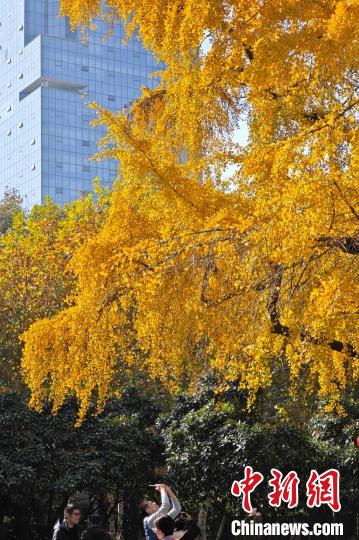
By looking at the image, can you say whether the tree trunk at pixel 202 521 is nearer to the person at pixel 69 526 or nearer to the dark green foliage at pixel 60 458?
the dark green foliage at pixel 60 458

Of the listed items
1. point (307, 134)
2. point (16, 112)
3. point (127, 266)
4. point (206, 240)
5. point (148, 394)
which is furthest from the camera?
point (16, 112)

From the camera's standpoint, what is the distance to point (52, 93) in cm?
8512

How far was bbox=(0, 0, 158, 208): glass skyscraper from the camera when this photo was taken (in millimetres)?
84000

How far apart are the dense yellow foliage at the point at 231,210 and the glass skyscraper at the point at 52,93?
75300 millimetres

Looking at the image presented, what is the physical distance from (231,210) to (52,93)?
8030 cm

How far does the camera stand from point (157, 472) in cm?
1653

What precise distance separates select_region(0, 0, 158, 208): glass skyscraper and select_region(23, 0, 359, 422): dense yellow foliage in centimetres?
7530

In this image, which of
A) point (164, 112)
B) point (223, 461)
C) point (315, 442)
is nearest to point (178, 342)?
point (164, 112)

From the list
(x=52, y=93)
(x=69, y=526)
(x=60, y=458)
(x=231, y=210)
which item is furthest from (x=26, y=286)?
(x=52, y=93)

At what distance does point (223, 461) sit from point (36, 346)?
6601 mm

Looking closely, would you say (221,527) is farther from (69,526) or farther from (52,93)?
(52,93)

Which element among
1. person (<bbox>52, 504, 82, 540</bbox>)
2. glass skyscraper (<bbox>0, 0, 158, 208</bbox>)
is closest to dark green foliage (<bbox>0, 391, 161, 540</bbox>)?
person (<bbox>52, 504, 82, 540</bbox>)

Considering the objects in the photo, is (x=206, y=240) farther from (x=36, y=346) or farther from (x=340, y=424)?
(x=340, y=424)

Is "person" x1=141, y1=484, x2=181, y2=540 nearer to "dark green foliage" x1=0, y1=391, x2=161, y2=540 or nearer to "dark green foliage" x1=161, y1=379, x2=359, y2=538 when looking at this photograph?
"dark green foliage" x1=161, y1=379, x2=359, y2=538
